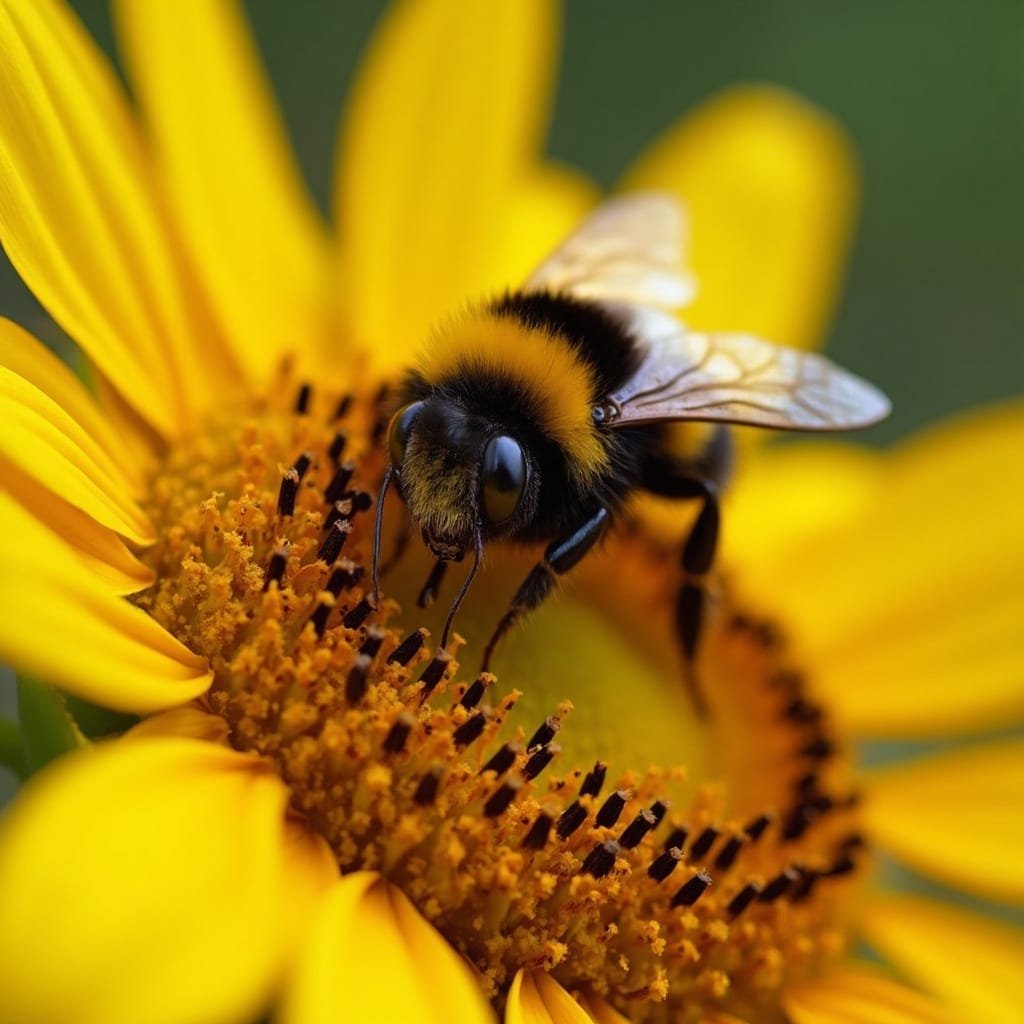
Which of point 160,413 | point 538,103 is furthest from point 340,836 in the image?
point 538,103

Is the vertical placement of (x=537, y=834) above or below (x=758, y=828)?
below

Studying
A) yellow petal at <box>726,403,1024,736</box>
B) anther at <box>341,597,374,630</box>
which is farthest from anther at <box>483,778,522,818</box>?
yellow petal at <box>726,403,1024,736</box>

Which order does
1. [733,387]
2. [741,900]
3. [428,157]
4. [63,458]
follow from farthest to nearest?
1. [428,157]
2. [733,387]
3. [741,900]
4. [63,458]

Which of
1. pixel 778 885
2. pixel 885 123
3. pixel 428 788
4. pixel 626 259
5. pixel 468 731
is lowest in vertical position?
pixel 428 788

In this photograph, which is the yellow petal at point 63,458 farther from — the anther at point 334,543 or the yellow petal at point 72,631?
the anther at point 334,543

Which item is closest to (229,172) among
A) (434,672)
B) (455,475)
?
(455,475)

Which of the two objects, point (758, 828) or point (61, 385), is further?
point (758, 828)

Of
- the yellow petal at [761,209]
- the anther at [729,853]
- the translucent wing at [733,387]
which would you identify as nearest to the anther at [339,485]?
the translucent wing at [733,387]

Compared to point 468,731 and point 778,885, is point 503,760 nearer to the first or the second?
Answer: point 468,731
